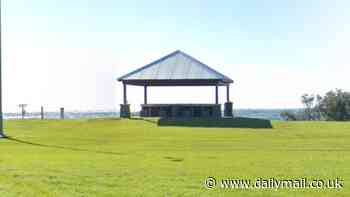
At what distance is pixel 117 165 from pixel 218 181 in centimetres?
294

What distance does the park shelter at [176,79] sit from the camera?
3322 cm

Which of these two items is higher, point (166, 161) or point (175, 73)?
point (175, 73)

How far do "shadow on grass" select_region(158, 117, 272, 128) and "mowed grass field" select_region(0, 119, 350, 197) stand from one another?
3228 mm

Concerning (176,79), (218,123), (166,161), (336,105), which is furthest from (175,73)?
(336,105)

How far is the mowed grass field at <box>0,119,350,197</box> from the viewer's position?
28.8 feet

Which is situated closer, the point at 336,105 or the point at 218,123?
the point at 218,123

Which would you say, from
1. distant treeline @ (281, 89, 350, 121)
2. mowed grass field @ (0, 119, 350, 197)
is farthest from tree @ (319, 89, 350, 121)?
mowed grass field @ (0, 119, 350, 197)

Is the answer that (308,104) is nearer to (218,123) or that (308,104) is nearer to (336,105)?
(336,105)

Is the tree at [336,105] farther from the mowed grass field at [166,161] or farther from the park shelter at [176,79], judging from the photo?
the mowed grass field at [166,161]

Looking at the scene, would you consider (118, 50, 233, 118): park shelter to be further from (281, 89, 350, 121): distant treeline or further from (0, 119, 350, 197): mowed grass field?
(281, 89, 350, 121): distant treeline

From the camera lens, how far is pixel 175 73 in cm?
3384

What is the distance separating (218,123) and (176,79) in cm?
545

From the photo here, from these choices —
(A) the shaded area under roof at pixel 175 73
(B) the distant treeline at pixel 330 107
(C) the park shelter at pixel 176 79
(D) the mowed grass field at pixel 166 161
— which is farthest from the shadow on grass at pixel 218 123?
(B) the distant treeline at pixel 330 107

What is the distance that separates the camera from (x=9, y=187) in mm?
8852
